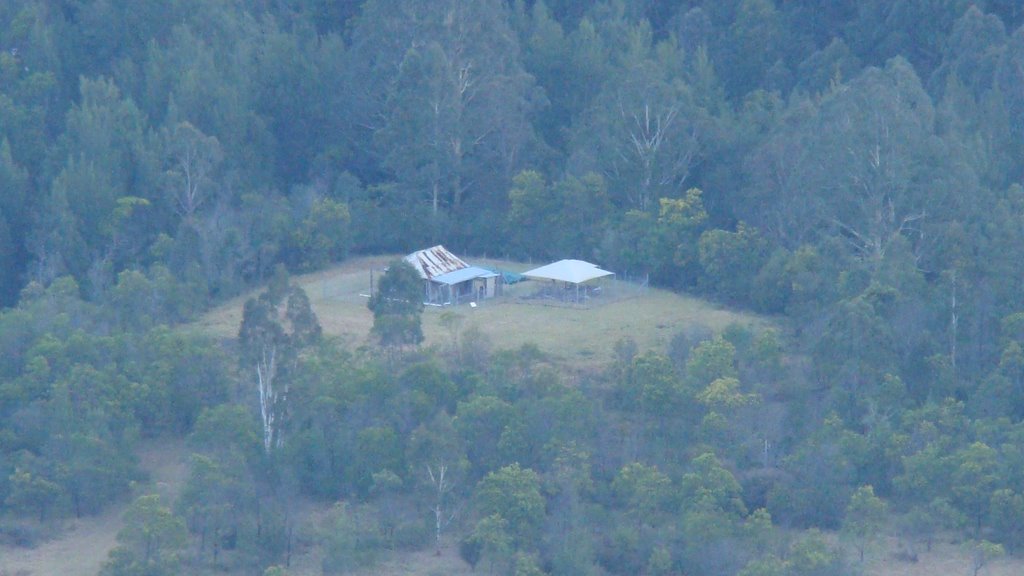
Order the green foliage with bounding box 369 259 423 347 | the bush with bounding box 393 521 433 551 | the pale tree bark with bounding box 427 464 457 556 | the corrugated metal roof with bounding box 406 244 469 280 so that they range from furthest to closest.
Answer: the corrugated metal roof with bounding box 406 244 469 280
the green foliage with bounding box 369 259 423 347
the pale tree bark with bounding box 427 464 457 556
the bush with bounding box 393 521 433 551

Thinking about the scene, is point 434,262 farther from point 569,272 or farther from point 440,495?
point 440,495

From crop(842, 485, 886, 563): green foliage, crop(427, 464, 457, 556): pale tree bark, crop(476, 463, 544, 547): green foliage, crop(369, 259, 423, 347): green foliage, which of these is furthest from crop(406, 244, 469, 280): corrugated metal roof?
crop(842, 485, 886, 563): green foliage

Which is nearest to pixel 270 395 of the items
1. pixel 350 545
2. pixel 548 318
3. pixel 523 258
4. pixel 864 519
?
pixel 350 545

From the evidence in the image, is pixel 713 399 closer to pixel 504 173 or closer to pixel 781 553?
pixel 781 553

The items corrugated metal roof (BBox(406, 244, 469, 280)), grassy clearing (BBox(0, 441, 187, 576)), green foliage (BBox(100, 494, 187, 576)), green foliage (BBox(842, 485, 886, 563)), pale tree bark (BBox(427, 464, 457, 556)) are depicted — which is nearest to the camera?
green foliage (BBox(100, 494, 187, 576))

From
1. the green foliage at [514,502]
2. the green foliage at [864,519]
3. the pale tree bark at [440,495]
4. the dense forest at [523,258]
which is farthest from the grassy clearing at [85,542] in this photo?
the green foliage at [864,519]

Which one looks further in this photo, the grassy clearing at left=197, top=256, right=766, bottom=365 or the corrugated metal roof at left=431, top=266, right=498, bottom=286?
the corrugated metal roof at left=431, top=266, right=498, bottom=286

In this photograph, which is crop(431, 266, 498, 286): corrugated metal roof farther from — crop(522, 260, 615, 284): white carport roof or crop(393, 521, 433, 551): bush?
crop(393, 521, 433, 551): bush
